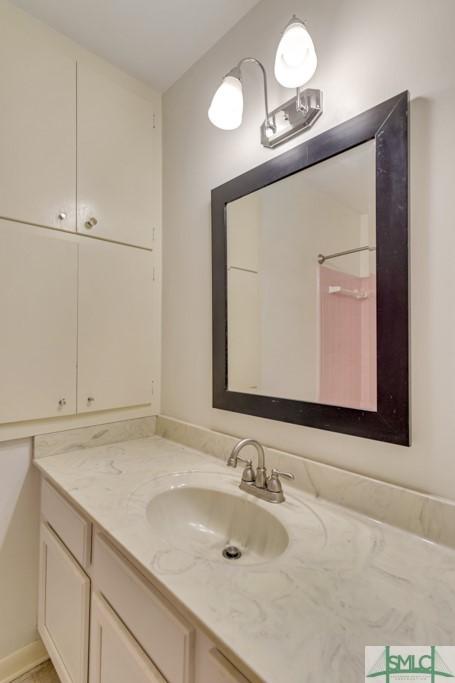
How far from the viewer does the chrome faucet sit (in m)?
0.99

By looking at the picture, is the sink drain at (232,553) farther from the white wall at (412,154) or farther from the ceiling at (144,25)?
the ceiling at (144,25)

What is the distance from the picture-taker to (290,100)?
3.62 ft

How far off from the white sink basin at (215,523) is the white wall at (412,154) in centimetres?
25

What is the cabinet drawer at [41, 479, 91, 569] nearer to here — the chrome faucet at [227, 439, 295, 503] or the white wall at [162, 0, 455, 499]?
the chrome faucet at [227, 439, 295, 503]

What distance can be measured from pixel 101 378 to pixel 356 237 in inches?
Result: 46.2

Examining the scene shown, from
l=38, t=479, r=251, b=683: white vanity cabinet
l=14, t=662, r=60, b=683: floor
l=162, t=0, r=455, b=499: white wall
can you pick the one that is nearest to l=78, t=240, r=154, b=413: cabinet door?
l=162, t=0, r=455, b=499: white wall

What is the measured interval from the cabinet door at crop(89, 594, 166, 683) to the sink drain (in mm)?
296

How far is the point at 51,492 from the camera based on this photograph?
4.05 feet

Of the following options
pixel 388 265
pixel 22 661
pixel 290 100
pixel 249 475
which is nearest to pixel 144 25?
pixel 290 100

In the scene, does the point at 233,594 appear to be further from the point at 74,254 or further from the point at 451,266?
the point at 74,254

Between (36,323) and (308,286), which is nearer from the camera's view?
(308,286)

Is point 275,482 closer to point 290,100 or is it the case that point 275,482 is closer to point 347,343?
point 347,343

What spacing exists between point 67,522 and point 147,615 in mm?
508

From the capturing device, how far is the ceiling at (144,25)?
4.10 ft
